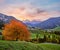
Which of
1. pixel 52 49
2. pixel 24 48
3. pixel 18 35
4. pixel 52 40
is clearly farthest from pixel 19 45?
pixel 18 35

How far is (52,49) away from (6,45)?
966 inches

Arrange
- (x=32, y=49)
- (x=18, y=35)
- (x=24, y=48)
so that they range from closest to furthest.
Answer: (x=24, y=48) → (x=32, y=49) → (x=18, y=35)

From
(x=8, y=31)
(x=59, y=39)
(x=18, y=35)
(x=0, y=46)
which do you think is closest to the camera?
(x=0, y=46)

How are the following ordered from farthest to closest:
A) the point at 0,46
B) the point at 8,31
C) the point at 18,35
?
the point at 8,31 < the point at 18,35 < the point at 0,46

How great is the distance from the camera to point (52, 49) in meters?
58.4

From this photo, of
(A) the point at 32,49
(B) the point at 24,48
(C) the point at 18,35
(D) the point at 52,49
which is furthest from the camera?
(C) the point at 18,35

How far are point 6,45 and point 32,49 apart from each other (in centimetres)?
759

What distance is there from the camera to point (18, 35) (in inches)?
3967

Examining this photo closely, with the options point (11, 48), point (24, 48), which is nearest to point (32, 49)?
point (24, 48)

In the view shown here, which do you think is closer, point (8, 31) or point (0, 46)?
point (0, 46)

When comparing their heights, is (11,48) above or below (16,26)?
below

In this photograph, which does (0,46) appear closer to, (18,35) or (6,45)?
(6,45)

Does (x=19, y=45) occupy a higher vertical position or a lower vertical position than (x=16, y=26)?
lower

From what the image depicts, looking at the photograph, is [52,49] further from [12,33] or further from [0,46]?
[12,33]
